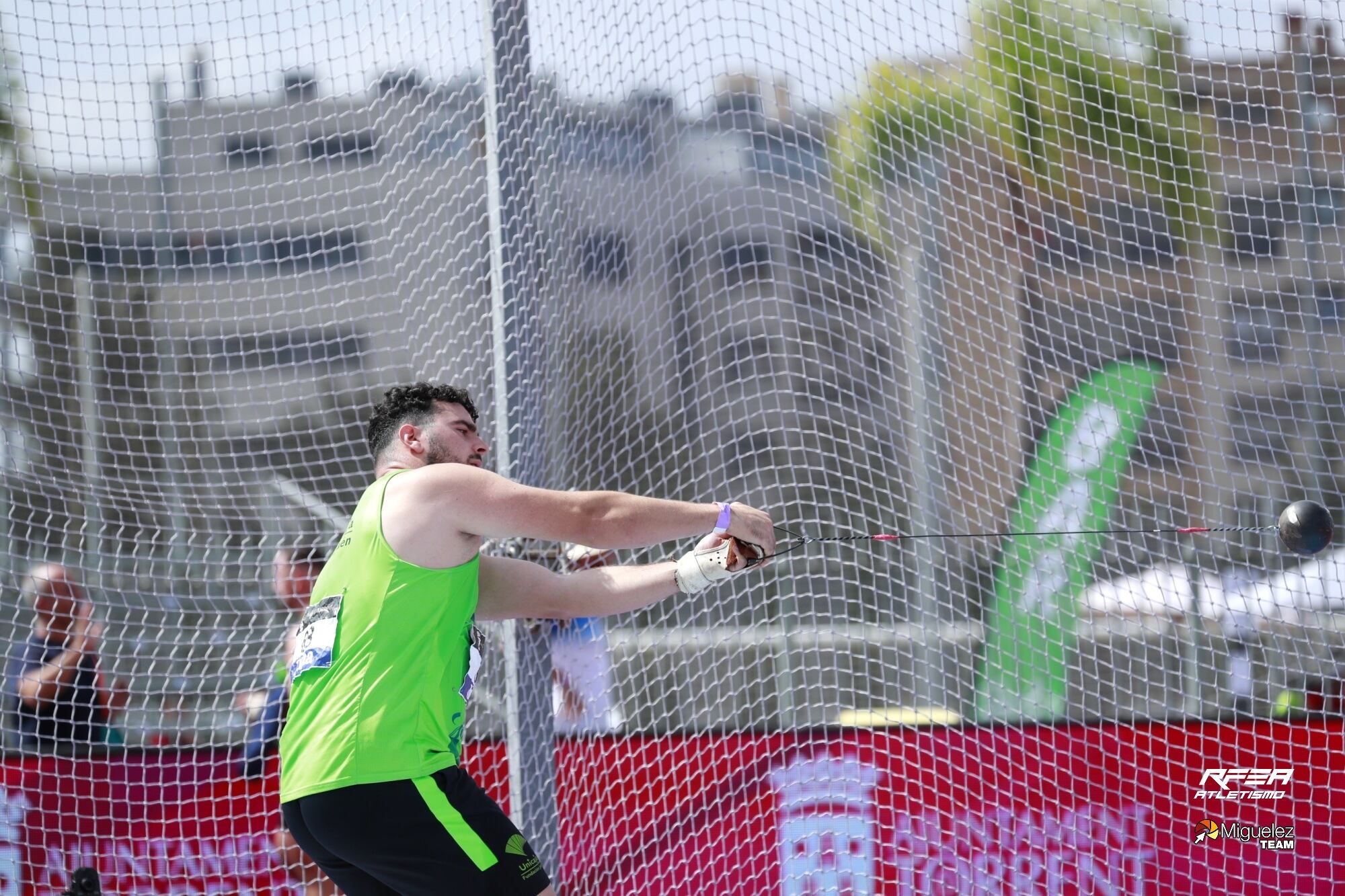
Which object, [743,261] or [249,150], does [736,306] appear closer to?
[743,261]

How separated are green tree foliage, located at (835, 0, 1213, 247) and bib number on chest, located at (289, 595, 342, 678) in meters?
3.00

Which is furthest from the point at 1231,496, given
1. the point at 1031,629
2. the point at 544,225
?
the point at 544,225

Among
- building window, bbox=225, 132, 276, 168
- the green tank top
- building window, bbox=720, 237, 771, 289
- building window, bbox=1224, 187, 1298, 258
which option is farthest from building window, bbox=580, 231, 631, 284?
building window, bbox=1224, 187, 1298, 258

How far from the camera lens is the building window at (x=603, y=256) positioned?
4555 mm

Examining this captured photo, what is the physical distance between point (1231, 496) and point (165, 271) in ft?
19.8

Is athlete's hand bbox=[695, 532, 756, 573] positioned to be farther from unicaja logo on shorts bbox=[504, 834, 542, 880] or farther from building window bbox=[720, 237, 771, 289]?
building window bbox=[720, 237, 771, 289]

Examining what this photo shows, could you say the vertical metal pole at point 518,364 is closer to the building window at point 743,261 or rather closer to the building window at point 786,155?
the building window at point 786,155

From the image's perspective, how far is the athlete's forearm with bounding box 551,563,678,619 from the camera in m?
3.12

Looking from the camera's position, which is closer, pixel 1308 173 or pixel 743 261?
pixel 1308 173

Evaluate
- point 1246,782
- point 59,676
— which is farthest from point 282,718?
point 1246,782

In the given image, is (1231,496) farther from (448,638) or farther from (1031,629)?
(448,638)

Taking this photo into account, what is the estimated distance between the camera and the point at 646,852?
433 cm

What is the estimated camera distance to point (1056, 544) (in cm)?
516

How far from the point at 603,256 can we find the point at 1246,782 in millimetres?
2977
